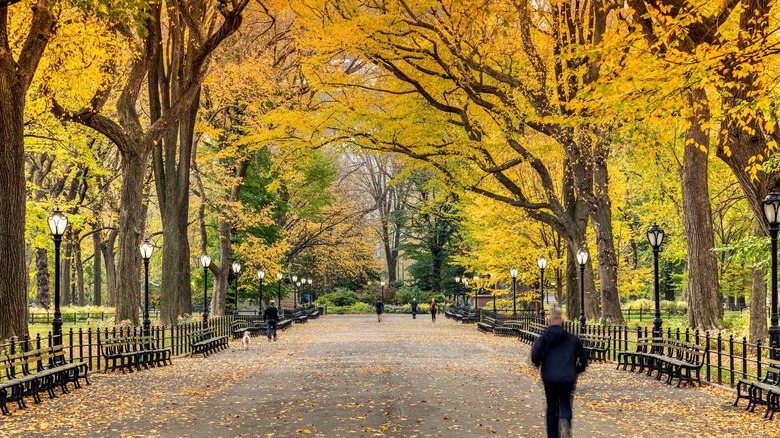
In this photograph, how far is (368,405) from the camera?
14.5m

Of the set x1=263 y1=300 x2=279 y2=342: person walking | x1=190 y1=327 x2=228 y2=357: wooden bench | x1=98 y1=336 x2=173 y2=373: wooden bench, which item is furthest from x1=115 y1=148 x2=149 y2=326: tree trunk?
x1=263 y1=300 x2=279 y2=342: person walking

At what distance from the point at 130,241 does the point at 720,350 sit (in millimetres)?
17579

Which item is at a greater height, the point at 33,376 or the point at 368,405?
the point at 33,376

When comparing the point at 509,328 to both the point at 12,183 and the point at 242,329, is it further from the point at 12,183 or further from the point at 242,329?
the point at 12,183

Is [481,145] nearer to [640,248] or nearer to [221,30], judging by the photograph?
[221,30]

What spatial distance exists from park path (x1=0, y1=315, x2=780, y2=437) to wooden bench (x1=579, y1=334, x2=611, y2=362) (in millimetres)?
1282

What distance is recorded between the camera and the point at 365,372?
20.8 meters

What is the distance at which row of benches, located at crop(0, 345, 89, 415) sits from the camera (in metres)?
14.9

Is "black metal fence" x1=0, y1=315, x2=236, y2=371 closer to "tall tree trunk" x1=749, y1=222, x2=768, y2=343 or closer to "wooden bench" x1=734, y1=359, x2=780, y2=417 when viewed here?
"wooden bench" x1=734, y1=359, x2=780, y2=417

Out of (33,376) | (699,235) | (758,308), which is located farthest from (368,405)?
(758,308)

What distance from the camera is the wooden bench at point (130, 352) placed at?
70.0 ft

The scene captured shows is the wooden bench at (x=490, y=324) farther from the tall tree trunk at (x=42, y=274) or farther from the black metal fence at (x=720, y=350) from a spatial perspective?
the tall tree trunk at (x=42, y=274)

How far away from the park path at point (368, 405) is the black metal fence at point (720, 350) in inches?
29.2

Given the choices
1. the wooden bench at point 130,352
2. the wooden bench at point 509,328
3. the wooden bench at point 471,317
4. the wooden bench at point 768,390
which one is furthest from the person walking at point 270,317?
the wooden bench at point 768,390
